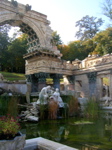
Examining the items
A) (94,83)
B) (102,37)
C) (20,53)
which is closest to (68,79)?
(94,83)

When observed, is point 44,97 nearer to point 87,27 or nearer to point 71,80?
point 71,80

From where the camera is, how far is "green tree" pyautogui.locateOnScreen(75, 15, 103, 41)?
41906 millimetres

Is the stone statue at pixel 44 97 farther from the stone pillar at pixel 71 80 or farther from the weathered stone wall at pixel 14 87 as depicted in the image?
the stone pillar at pixel 71 80

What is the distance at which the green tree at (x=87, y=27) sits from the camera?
1650 inches

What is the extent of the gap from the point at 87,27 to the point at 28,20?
1069 inches

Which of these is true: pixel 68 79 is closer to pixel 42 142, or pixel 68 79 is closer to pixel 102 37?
pixel 102 37

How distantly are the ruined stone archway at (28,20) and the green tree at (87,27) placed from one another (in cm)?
2352

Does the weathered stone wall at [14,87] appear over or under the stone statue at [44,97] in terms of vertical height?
→ over

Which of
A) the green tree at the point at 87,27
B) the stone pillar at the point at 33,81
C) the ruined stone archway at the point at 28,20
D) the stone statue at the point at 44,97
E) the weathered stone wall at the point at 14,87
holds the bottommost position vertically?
the stone statue at the point at 44,97

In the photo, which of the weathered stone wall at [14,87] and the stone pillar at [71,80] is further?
the stone pillar at [71,80]

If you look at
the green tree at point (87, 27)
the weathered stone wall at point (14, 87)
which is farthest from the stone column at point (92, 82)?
the green tree at point (87, 27)

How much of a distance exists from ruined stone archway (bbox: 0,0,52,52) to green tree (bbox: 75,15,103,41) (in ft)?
77.2

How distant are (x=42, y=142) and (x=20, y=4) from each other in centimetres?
1705

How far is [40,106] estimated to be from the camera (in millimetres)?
9406
